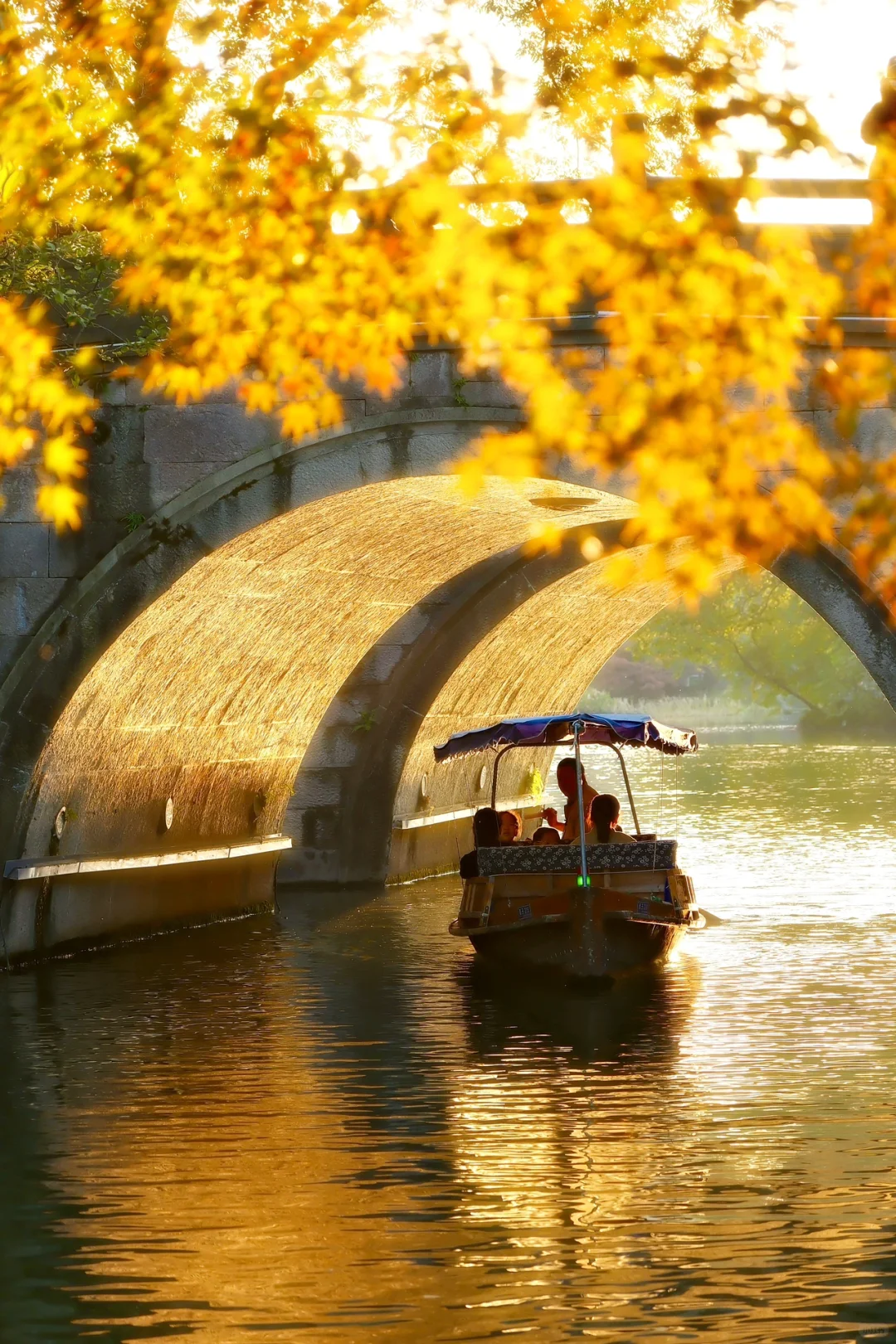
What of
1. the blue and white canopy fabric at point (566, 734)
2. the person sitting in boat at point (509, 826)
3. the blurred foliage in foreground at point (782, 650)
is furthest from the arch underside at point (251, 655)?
the blurred foliage in foreground at point (782, 650)

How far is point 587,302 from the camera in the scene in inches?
551

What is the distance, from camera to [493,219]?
32.6 feet

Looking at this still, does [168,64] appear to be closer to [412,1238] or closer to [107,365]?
[412,1238]

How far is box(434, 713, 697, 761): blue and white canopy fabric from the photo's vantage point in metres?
19.0

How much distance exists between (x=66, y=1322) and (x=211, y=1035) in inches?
249

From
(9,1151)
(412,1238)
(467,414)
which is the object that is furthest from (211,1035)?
(412,1238)

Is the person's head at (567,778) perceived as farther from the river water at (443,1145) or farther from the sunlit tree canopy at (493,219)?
the sunlit tree canopy at (493,219)

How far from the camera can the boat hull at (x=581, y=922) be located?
53.6 feet

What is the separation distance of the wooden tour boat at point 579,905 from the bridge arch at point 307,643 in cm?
266

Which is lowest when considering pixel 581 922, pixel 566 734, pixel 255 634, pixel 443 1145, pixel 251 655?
pixel 443 1145

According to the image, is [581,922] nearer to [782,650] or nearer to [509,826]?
[509,826]

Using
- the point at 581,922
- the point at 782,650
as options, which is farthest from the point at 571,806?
the point at 782,650

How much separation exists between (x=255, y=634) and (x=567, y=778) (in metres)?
4.29

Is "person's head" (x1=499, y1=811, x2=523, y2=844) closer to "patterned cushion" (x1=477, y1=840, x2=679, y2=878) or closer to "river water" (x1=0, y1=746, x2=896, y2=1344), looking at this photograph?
"river water" (x1=0, y1=746, x2=896, y2=1344)
